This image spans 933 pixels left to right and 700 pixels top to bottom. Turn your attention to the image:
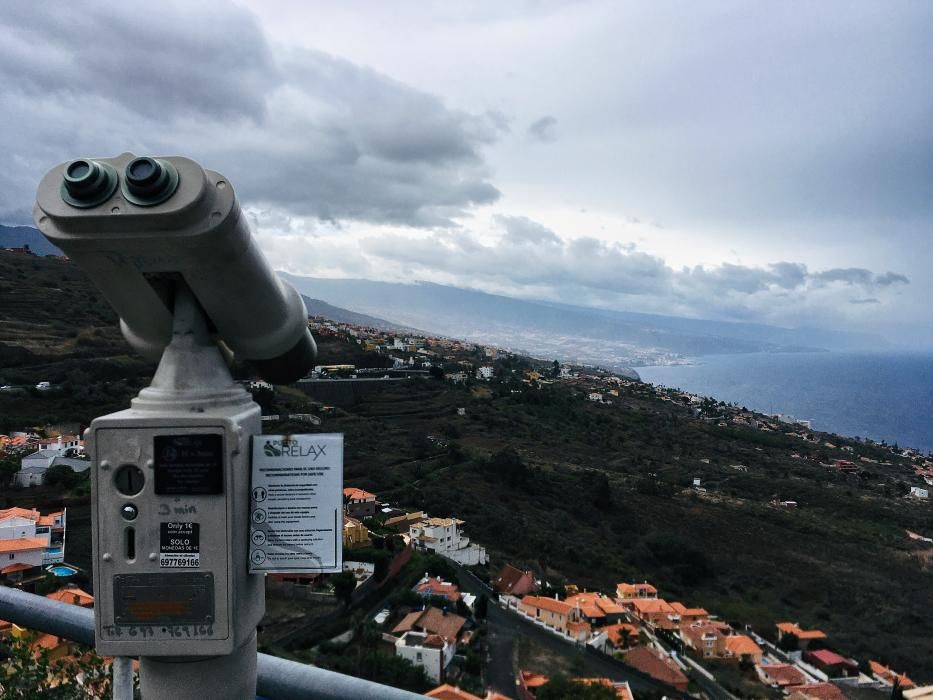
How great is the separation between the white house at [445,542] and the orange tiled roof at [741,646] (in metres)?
7.61

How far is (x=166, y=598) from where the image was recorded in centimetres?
115

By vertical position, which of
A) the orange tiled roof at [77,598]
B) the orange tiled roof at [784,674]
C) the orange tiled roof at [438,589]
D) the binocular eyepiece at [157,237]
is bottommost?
Answer: the orange tiled roof at [784,674]

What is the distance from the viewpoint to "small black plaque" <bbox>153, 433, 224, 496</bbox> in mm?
1121

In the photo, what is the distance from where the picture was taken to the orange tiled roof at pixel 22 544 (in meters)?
11.5

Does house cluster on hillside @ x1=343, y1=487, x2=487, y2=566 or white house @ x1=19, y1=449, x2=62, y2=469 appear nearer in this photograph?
white house @ x1=19, y1=449, x2=62, y2=469

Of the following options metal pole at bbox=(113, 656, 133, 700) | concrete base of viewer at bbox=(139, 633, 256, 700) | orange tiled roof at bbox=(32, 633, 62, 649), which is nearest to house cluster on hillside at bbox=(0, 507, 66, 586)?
orange tiled roof at bbox=(32, 633, 62, 649)

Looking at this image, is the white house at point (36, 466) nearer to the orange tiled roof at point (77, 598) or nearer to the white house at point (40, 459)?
the white house at point (40, 459)

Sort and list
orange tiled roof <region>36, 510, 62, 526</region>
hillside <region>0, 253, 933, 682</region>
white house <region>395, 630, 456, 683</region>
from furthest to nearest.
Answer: hillside <region>0, 253, 933, 682</region> → orange tiled roof <region>36, 510, 62, 526</region> → white house <region>395, 630, 456, 683</region>

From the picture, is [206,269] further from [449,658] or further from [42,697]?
[449,658]

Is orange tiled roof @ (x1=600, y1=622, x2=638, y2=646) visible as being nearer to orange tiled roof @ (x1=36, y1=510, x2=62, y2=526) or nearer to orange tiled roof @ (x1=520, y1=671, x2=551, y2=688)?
orange tiled roof @ (x1=520, y1=671, x2=551, y2=688)

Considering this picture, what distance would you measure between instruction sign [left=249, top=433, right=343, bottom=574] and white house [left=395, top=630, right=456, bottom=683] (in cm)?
1032

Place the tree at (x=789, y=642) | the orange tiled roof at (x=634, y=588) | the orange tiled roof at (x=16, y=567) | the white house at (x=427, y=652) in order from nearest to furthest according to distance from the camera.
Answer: the white house at (x=427, y=652) < the orange tiled roof at (x=16, y=567) < the tree at (x=789, y=642) < the orange tiled roof at (x=634, y=588)

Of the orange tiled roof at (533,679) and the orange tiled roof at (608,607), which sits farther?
the orange tiled roof at (608,607)

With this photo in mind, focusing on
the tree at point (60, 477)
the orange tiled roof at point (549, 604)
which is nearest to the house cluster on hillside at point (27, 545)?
the tree at point (60, 477)
